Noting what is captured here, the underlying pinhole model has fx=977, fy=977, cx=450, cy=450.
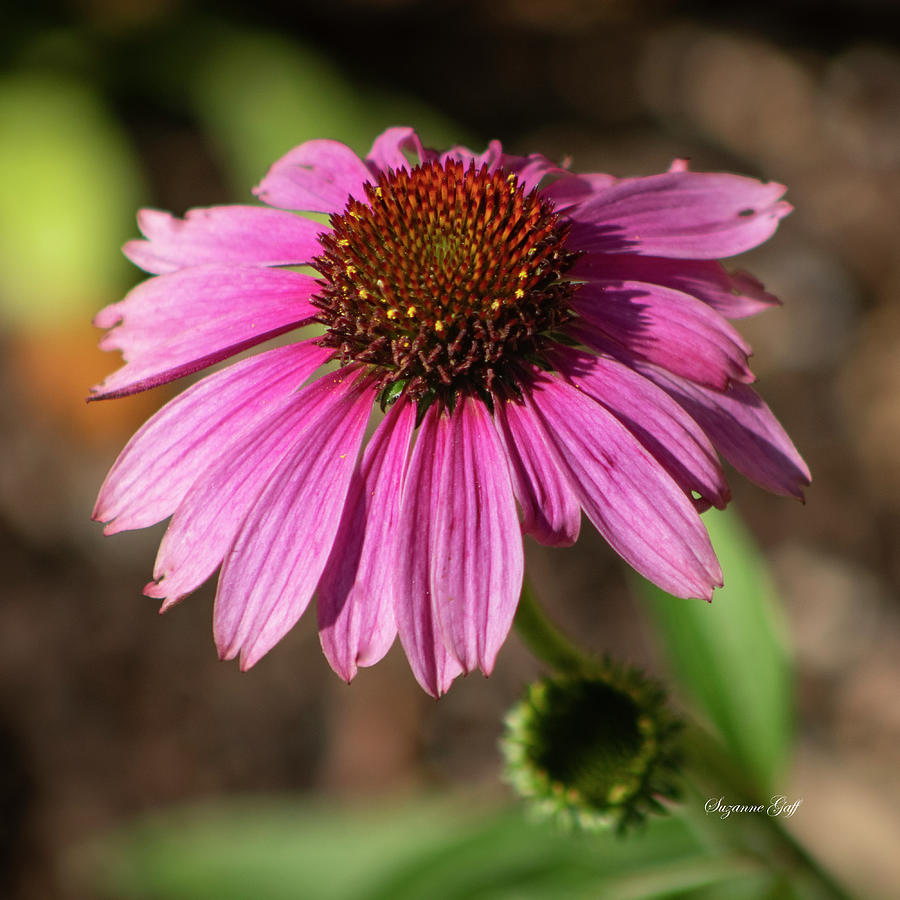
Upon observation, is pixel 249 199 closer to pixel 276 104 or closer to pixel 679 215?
pixel 276 104

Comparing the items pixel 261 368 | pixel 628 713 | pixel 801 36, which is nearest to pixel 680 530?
pixel 628 713

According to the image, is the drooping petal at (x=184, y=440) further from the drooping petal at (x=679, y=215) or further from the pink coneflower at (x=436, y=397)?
the drooping petal at (x=679, y=215)

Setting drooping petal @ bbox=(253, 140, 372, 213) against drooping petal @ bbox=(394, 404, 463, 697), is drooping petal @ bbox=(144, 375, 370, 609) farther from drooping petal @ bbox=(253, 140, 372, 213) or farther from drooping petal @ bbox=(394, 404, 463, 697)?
drooping petal @ bbox=(253, 140, 372, 213)

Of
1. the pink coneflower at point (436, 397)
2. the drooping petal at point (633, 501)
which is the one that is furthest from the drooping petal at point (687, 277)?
the drooping petal at point (633, 501)

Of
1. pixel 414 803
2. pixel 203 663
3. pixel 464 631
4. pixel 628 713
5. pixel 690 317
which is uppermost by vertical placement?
pixel 690 317

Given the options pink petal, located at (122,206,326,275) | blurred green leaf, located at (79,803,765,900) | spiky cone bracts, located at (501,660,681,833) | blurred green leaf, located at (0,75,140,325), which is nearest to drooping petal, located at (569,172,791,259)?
pink petal, located at (122,206,326,275)

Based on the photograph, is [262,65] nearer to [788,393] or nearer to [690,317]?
[788,393]

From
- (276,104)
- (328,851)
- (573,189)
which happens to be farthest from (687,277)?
(276,104)
